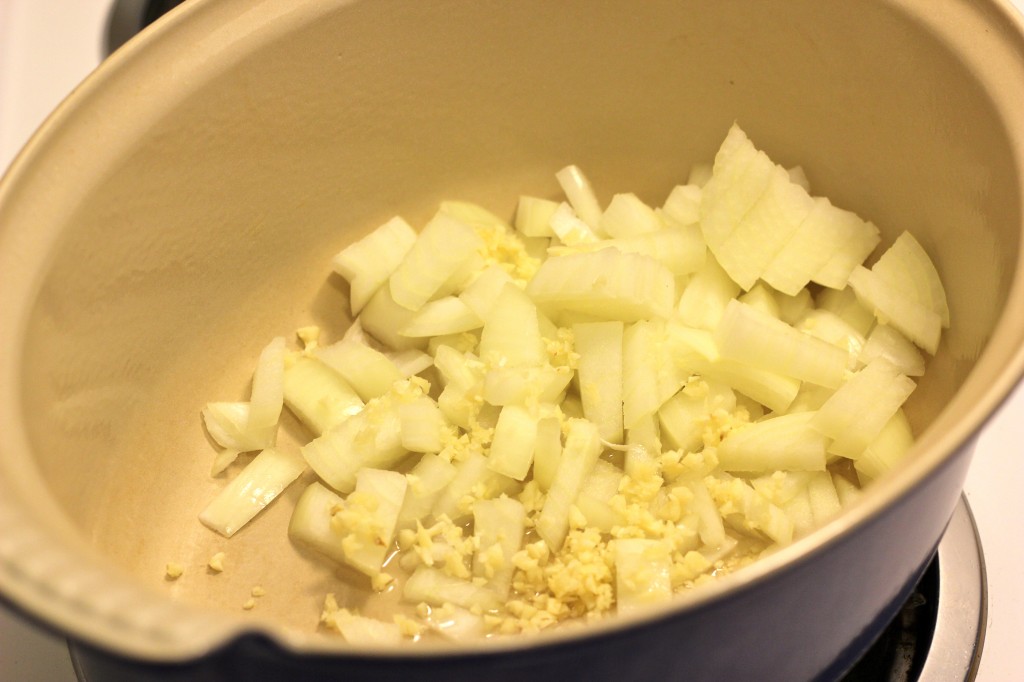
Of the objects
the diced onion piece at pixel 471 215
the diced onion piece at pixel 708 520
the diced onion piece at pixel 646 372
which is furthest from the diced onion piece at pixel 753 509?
the diced onion piece at pixel 471 215

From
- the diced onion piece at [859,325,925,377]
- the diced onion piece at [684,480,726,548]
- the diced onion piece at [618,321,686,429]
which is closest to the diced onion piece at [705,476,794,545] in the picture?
the diced onion piece at [684,480,726,548]

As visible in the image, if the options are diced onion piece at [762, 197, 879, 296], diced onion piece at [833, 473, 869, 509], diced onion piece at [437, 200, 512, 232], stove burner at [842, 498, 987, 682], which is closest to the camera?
stove burner at [842, 498, 987, 682]

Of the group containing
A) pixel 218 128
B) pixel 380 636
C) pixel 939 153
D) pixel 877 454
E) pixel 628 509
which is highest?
pixel 939 153

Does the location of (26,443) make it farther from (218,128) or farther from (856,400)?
(856,400)

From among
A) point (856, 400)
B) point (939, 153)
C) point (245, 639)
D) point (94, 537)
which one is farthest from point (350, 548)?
point (939, 153)

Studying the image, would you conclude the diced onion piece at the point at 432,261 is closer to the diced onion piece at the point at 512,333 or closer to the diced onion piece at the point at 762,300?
the diced onion piece at the point at 512,333

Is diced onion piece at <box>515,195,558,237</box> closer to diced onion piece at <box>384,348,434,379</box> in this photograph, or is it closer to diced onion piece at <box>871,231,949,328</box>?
diced onion piece at <box>384,348,434,379</box>

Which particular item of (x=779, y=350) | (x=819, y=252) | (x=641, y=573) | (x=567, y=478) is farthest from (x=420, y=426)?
(x=819, y=252)
